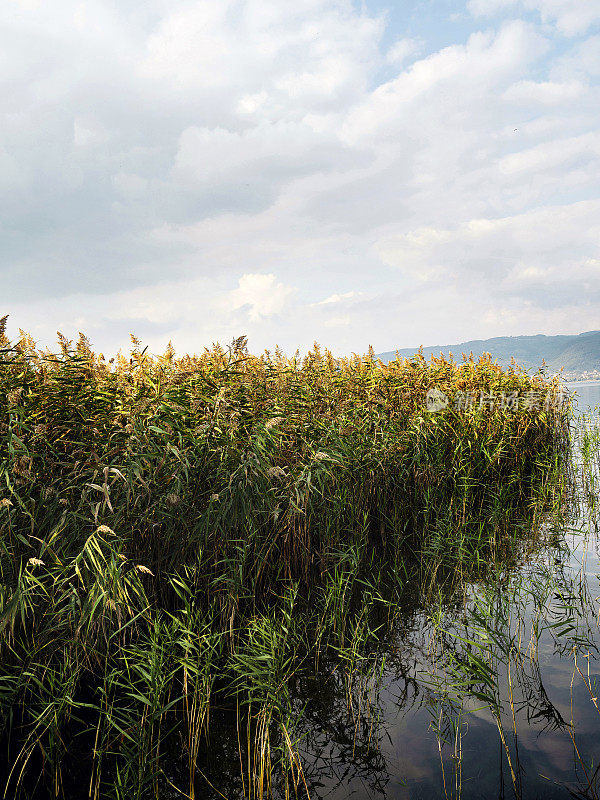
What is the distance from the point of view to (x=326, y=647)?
4.59m

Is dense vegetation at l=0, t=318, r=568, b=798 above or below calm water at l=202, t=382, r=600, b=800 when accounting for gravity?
above

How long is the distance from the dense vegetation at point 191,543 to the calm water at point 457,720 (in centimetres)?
27

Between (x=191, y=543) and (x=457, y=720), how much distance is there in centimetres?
262

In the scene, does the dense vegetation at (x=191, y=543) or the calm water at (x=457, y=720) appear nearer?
the calm water at (x=457, y=720)

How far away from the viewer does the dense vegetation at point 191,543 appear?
3.42 metres

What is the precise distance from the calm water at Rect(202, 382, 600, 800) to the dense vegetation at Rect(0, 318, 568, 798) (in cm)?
27

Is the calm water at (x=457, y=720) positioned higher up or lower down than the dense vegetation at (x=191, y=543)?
lower down

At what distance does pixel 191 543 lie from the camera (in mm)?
4641

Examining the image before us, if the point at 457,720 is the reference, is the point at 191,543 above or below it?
above

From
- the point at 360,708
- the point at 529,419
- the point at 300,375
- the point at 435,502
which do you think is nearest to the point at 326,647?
the point at 360,708

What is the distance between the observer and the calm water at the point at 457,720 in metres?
3.14

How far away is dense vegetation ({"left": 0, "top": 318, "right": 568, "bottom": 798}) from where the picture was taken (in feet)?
11.2

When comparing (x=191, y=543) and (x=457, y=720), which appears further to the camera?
(x=191, y=543)

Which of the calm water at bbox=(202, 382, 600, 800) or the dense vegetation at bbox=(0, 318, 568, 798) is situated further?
the dense vegetation at bbox=(0, 318, 568, 798)
